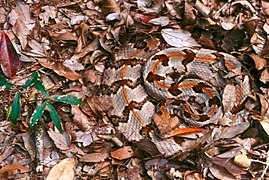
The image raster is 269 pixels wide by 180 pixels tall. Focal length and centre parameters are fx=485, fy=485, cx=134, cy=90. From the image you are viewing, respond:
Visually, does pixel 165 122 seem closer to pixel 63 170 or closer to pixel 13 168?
pixel 63 170

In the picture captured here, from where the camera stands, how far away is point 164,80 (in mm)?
4863

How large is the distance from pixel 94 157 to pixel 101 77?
94 centimetres

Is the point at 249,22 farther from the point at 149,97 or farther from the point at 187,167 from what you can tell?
the point at 187,167

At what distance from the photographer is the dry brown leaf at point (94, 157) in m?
4.28

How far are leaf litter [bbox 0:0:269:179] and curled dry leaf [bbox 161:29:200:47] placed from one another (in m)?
0.01

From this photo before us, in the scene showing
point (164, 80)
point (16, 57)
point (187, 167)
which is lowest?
point (187, 167)

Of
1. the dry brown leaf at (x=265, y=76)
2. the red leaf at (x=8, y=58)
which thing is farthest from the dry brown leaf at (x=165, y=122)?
the red leaf at (x=8, y=58)

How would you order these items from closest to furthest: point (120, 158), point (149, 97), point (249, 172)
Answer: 1. point (249, 172)
2. point (120, 158)
3. point (149, 97)

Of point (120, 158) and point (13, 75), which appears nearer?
point (120, 158)

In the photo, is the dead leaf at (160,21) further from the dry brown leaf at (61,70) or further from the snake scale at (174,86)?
the dry brown leaf at (61,70)

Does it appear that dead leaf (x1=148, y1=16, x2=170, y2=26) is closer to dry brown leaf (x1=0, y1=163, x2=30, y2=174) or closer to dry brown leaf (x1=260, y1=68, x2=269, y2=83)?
dry brown leaf (x1=260, y1=68, x2=269, y2=83)

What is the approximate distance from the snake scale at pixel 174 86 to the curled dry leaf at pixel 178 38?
67 mm

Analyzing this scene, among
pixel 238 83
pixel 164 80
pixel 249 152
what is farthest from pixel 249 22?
pixel 249 152

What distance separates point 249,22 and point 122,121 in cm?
155
